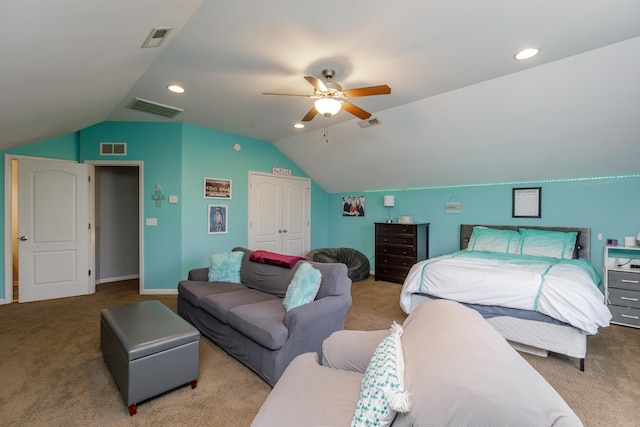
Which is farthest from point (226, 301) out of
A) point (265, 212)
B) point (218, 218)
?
point (265, 212)

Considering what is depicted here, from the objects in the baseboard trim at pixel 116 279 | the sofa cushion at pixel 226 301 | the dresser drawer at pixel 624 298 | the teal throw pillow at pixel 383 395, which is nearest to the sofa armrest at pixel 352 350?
the teal throw pillow at pixel 383 395

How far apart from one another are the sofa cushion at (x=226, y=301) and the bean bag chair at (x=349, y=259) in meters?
2.61

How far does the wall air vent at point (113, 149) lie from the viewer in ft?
15.1

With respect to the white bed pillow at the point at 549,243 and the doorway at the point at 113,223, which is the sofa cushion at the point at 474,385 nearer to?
the white bed pillow at the point at 549,243

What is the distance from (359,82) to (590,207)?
3.70 metres

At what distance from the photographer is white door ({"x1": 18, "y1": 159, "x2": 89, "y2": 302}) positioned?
416cm

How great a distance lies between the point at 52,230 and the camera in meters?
4.34

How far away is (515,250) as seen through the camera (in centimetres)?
423

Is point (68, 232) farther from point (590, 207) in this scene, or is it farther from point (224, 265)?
point (590, 207)

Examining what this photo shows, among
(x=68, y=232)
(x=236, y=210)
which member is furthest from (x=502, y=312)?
(x=68, y=232)

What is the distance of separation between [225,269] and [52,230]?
2.92 metres

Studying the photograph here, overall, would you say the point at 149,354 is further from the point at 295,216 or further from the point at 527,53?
the point at 295,216

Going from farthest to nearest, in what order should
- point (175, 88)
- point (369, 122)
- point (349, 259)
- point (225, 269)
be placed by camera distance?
point (349, 259), point (369, 122), point (225, 269), point (175, 88)

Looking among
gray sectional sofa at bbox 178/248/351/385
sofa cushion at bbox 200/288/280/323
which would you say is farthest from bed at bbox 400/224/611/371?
sofa cushion at bbox 200/288/280/323
